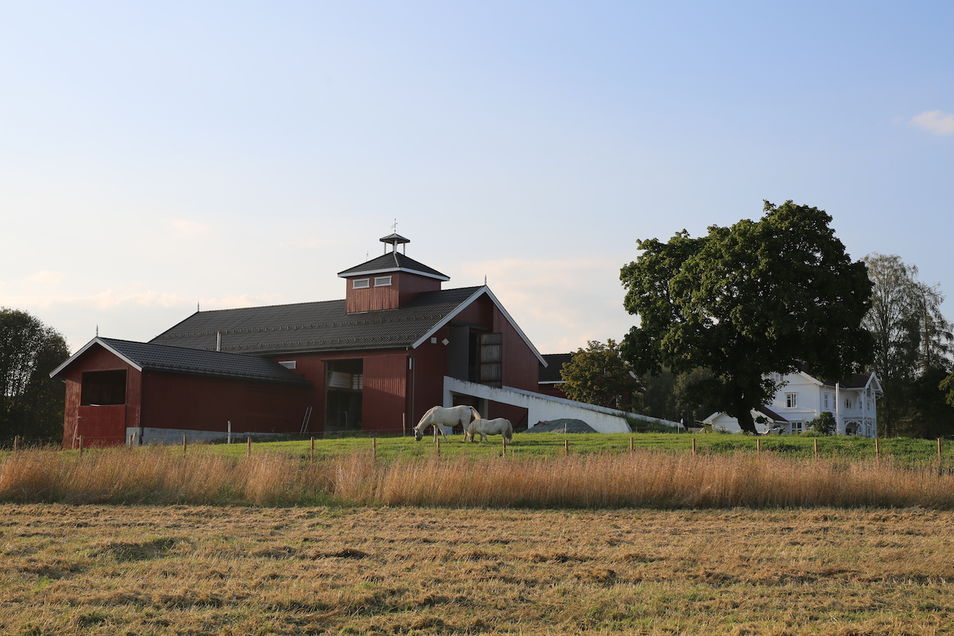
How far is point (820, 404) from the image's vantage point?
76625 mm

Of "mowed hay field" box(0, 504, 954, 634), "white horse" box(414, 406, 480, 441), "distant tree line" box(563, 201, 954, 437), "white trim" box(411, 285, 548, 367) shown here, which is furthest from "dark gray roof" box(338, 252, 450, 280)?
"mowed hay field" box(0, 504, 954, 634)

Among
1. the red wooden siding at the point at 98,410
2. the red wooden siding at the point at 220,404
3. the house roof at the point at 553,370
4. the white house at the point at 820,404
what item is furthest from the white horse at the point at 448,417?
the white house at the point at 820,404

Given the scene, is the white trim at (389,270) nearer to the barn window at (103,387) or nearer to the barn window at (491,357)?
the barn window at (491,357)

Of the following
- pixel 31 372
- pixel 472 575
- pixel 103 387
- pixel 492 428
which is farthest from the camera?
pixel 31 372

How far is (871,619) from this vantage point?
905 centimetres

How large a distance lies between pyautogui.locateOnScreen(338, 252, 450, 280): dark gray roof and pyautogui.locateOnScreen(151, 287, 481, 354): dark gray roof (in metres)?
1.38

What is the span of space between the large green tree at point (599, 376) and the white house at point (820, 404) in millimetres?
20055

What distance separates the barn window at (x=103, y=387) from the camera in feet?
146

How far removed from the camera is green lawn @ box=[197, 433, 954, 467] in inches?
1040

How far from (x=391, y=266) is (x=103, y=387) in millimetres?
13905

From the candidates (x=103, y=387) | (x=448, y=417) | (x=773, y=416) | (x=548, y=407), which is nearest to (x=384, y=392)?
(x=548, y=407)

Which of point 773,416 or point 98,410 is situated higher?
point 773,416

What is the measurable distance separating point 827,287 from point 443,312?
15.8m

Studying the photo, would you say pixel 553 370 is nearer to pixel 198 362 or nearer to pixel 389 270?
pixel 389 270
